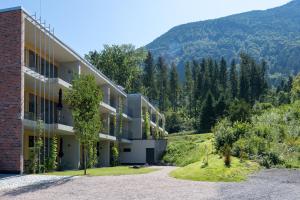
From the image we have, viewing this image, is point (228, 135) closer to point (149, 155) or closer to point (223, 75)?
point (149, 155)

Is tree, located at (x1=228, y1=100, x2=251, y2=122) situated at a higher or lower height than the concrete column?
lower

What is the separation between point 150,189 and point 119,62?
6183 cm

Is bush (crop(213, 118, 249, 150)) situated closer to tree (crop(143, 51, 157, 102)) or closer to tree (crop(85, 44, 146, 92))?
tree (crop(85, 44, 146, 92))

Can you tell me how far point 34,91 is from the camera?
3080 centimetres

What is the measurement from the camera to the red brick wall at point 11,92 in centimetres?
2520

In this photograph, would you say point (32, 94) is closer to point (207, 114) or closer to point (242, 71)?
point (207, 114)

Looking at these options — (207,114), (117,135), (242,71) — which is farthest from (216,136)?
(242,71)

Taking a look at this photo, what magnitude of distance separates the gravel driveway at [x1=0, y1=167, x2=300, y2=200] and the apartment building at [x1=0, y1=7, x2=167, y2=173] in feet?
12.9

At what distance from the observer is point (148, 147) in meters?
53.8

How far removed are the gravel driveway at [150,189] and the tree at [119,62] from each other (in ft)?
184

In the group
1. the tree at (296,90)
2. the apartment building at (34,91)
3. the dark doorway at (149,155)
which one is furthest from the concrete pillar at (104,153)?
the tree at (296,90)

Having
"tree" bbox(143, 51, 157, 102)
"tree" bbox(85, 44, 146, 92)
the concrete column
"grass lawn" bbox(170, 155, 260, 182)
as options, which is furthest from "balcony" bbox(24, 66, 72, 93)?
"tree" bbox(143, 51, 157, 102)

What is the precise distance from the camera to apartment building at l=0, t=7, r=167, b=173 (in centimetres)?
2538

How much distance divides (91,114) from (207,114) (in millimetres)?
51330
